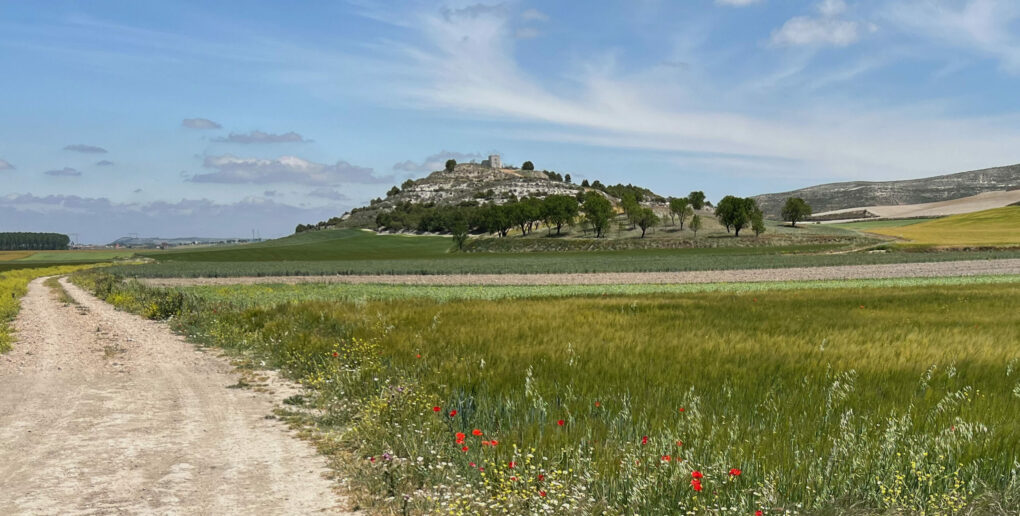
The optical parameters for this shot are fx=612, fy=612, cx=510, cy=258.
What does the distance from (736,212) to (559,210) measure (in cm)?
4012

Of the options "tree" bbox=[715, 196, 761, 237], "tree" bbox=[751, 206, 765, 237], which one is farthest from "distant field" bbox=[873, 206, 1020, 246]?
"tree" bbox=[715, 196, 761, 237]

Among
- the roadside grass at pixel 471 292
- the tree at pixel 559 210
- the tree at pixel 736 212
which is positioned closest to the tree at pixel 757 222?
the tree at pixel 736 212

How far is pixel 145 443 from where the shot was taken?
9.29 meters

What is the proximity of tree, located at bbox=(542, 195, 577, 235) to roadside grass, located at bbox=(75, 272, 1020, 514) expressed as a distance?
132 m

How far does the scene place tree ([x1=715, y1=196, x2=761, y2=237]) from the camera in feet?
433

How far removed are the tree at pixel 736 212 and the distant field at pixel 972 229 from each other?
28493 mm

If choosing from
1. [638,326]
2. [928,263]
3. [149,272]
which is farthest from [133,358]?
[928,263]

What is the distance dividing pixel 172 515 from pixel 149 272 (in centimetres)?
7104

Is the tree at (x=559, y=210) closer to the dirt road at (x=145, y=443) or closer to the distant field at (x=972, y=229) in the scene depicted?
the distant field at (x=972, y=229)

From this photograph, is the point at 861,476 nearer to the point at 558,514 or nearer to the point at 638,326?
the point at 558,514

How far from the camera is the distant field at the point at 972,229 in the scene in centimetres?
10519

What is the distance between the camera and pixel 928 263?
62031mm

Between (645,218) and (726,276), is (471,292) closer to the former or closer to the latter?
(726,276)

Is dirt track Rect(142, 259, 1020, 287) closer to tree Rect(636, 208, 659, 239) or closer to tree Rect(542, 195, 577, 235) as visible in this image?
tree Rect(636, 208, 659, 239)
